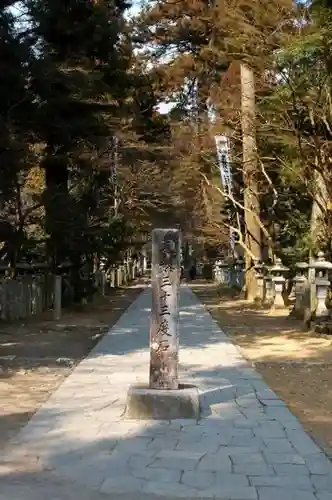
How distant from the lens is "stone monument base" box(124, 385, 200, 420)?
622cm

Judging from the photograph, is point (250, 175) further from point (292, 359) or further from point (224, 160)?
point (292, 359)

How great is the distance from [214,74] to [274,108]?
→ 14.7m

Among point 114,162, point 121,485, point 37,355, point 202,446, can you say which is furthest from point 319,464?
point 114,162

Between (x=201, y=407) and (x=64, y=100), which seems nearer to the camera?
(x=201, y=407)

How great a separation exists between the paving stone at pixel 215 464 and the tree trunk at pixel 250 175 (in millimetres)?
13871

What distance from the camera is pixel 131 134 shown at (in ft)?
74.1

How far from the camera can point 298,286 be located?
18.0 metres

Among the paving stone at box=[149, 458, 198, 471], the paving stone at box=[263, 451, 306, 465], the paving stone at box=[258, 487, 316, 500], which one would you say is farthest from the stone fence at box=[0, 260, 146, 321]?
the paving stone at box=[258, 487, 316, 500]

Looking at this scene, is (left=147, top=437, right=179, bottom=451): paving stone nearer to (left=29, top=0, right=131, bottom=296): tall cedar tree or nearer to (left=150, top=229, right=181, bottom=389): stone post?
(left=150, top=229, right=181, bottom=389): stone post

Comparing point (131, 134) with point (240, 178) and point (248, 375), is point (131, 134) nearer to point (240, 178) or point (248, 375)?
point (240, 178)

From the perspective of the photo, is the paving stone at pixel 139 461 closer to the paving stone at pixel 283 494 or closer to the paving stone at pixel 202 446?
the paving stone at pixel 202 446

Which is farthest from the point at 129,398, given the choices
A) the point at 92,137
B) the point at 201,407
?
the point at 92,137

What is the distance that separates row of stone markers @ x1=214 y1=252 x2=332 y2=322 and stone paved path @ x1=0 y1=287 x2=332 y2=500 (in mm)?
6516

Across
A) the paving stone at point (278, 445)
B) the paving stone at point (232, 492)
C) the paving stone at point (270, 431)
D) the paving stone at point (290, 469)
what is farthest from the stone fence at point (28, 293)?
the paving stone at point (232, 492)
